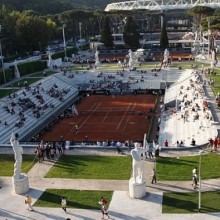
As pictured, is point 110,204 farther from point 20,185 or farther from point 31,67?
point 31,67

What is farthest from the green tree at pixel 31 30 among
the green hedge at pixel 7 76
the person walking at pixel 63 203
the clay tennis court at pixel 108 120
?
the person walking at pixel 63 203

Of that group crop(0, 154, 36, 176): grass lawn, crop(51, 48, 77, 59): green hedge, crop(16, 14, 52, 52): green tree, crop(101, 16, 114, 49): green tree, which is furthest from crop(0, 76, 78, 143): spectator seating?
crop(101, 16, 114, 49): green tree

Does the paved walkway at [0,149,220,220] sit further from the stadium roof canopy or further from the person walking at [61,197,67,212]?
the stadium roof canopy

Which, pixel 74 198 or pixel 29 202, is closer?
pixel 29 202

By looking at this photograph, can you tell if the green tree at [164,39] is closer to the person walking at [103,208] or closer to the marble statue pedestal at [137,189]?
the marble statue pedestal at [137,189]

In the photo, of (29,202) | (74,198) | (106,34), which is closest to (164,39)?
(106,34)
